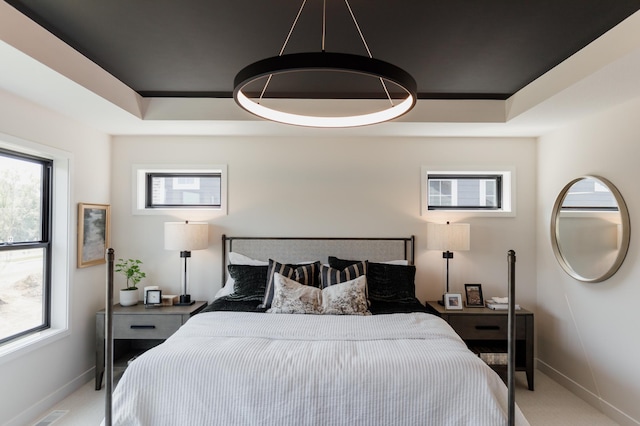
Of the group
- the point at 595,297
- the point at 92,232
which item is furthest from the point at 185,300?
the point at 595,297

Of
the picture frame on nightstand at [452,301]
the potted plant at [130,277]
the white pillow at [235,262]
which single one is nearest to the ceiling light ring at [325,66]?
the white pillow at [235,262]

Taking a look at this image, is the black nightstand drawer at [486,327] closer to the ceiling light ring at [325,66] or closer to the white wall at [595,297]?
the white wall at [595,297]

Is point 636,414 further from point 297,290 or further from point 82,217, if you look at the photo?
point 82,217

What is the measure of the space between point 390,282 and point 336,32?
220 cm

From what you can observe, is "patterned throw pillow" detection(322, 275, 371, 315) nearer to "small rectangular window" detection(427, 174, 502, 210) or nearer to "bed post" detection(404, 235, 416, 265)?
"bed post" detection(404, 235, 416, 265)

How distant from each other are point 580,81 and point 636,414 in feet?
7.78

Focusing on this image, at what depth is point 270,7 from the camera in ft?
6.40

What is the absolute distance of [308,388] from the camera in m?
1.96

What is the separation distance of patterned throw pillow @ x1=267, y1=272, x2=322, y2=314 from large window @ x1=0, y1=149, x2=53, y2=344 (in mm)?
1934

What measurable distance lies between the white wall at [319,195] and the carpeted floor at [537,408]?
1.10 m

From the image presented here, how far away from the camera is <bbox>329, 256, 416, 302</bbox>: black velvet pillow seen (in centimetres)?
343

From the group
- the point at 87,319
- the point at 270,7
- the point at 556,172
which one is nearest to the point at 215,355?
the point at 270,7

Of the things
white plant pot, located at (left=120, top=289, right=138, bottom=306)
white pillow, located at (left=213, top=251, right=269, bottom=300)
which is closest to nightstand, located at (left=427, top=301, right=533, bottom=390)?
white pillow, located at (left=213, top=251, right=269, bottom=300)

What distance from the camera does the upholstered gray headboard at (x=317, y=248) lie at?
13.0 ft
